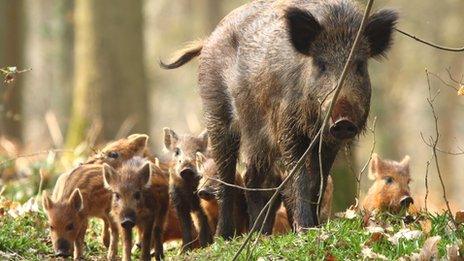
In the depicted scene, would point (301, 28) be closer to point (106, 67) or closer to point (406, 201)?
point (406, 201)

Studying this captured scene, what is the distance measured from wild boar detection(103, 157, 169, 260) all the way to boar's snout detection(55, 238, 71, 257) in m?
0.49

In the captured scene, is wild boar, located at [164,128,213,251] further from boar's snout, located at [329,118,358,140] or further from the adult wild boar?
boar's snout, located at [329,118,358,140]

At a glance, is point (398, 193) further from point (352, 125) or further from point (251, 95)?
point (352, 125)

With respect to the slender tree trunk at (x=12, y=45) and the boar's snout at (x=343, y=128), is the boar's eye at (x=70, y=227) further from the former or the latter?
the slender tree trunk at (x=12, y=45)

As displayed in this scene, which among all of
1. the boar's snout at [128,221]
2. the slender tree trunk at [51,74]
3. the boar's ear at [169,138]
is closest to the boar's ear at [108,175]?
the boar's snout at [128,221]

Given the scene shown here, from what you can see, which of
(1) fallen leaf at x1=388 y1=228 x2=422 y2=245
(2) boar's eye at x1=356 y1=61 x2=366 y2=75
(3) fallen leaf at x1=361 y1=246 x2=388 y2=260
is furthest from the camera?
(2) boar's eye at x1=356 y1=61 x2=366 y2=75

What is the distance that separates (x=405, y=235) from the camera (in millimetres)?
7312

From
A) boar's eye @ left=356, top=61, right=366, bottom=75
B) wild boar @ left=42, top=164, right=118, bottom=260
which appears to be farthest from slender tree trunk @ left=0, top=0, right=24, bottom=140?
boar's eye @ left=356, top=61, right=366, bottom=75

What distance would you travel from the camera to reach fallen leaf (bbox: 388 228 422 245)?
→ 23.6 ft

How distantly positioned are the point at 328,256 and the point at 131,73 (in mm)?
10044

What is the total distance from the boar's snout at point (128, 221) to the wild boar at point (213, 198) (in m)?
1.24

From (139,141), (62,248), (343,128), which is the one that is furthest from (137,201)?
(343,128)

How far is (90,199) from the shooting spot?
916 cm

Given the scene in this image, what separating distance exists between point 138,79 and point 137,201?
8239 millimetres
